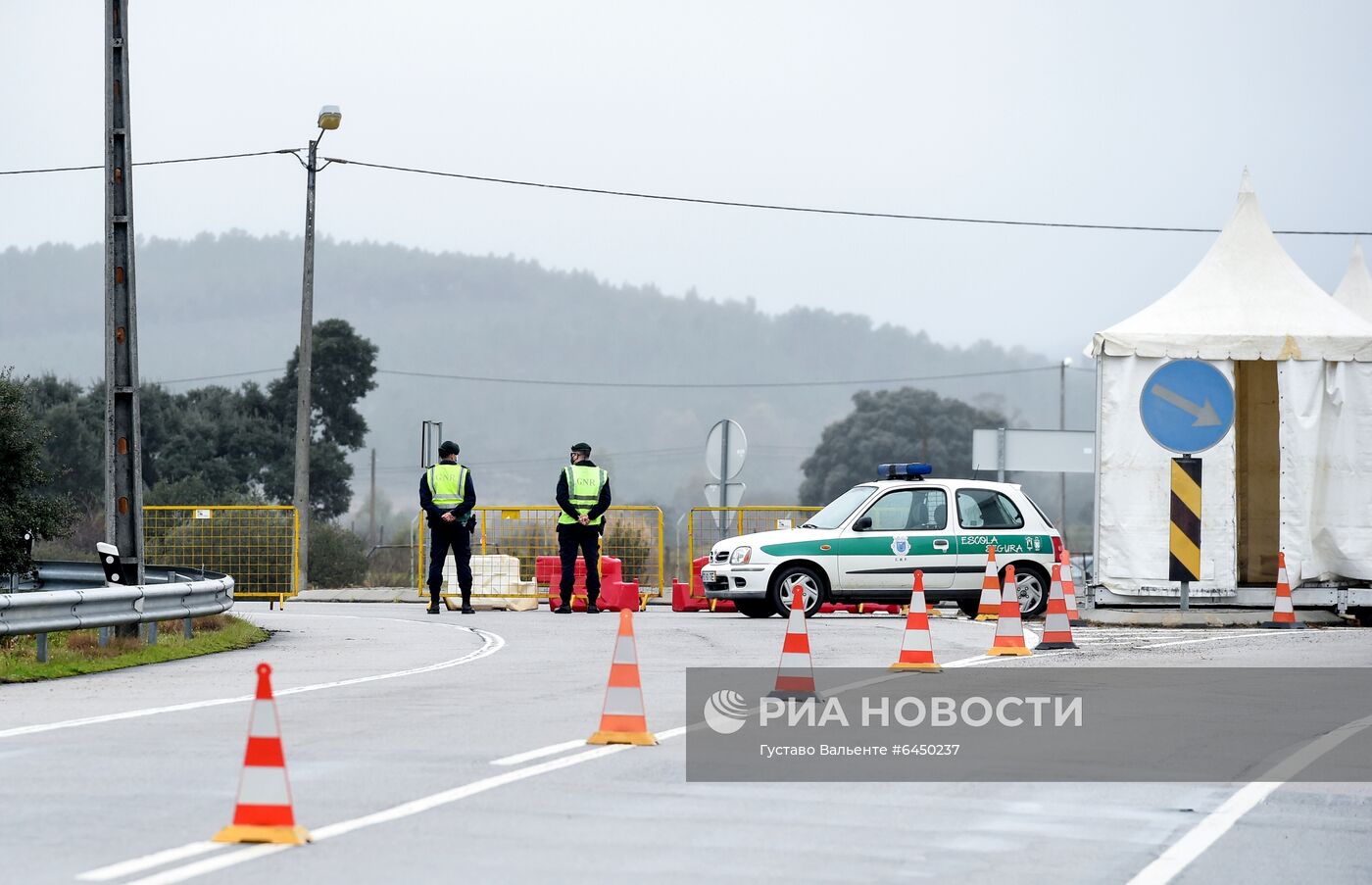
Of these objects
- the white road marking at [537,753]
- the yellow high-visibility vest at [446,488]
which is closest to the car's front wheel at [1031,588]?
the yellow high-visibility vest at [446,488]

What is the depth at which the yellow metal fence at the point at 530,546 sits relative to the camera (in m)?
24.4

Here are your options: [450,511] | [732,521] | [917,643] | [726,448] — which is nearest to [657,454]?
[732,521]

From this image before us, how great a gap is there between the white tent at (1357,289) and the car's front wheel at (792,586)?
34.7 feet

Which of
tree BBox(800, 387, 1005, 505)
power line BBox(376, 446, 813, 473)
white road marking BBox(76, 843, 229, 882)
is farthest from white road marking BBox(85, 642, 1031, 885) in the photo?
power line BBox(376, 446, 813, 473)

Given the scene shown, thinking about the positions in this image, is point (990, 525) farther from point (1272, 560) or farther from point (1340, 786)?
point (1340, 786)

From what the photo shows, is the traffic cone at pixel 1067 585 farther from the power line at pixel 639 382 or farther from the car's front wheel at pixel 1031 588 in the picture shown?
the power line at pixel 639 382

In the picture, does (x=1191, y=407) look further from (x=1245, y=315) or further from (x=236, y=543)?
(x=236, y=543)

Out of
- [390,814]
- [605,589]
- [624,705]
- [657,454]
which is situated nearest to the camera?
[390,814]

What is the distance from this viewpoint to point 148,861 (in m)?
5.94

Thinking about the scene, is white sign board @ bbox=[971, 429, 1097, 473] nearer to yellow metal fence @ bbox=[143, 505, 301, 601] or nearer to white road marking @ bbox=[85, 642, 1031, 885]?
yellow metal fence @ bbox=[143, 505, 301, 601]

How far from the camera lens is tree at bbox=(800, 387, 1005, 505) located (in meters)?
125

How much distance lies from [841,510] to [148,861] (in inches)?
621

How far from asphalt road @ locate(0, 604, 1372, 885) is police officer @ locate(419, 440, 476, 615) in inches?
390

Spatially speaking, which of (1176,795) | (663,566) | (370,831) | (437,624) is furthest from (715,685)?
(663,566)
